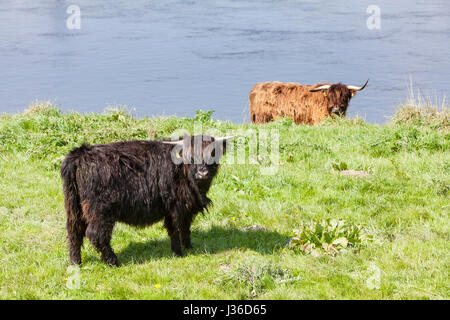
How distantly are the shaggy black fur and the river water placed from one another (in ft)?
30.8

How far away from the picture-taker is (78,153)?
19.1ft

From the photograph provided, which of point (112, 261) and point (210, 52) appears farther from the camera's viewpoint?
point (210, 52)

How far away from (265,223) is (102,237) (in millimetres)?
2114

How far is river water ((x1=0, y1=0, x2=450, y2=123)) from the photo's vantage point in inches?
826

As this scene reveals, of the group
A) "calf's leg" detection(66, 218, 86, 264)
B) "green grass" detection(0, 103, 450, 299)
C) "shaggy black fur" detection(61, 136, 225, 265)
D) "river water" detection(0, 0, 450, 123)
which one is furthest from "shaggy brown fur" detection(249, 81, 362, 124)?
"calf's leg" detection(66, 218, 86, 264)

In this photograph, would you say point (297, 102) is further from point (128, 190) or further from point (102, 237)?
point (102, 237)

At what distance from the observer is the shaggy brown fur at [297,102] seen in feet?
46.5

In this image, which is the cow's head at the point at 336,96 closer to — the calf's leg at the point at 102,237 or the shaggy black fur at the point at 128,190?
the shaggy black fur at the point at 128,190

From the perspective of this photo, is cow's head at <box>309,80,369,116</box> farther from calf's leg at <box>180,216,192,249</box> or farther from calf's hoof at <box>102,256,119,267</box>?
calf's hoof at <box>102,256,119,267</box>

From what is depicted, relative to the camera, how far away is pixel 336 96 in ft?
46.4

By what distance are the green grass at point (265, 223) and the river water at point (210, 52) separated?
5679mm

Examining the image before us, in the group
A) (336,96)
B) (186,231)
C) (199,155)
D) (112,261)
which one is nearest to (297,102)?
(336,96)
